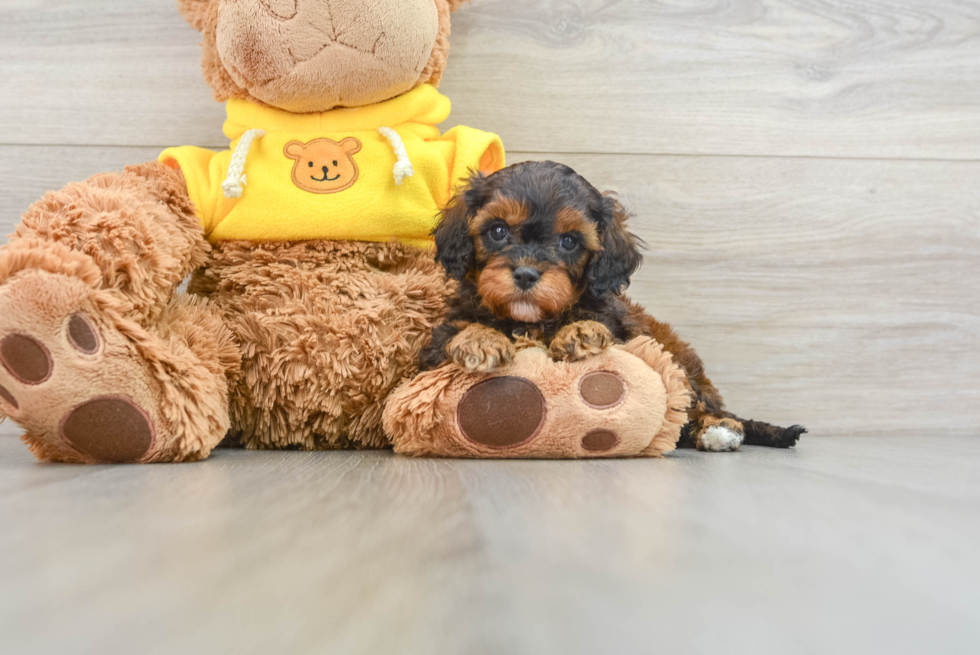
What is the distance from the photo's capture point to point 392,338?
61.5 inches

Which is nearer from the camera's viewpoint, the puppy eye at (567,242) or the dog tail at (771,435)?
the puppy eye at (567,242)

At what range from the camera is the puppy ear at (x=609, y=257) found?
1.48 m

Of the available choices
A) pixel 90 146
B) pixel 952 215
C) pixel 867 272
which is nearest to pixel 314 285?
pixel 90 146

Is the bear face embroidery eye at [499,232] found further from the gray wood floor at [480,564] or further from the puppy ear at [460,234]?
the gray wood floor at [480,564]

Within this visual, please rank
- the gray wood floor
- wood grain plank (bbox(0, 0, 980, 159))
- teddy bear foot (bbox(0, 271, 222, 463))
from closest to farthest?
the gray wood floor < teddy bear foot (bbox(0, 271, 222, 463)) < wood grain plank (bbox(0, 0, 980, 159))

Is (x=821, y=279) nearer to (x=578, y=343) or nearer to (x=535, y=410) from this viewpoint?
(x=578, y=343)

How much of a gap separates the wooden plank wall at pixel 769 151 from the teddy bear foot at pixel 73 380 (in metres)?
1.01

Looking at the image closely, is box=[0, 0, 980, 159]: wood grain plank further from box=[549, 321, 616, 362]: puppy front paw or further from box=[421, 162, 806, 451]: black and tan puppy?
box=[549, 321, 616, 362]: puppy front paw

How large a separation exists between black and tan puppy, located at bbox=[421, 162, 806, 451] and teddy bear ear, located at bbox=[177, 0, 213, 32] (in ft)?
2.47

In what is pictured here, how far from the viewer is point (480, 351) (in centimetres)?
135

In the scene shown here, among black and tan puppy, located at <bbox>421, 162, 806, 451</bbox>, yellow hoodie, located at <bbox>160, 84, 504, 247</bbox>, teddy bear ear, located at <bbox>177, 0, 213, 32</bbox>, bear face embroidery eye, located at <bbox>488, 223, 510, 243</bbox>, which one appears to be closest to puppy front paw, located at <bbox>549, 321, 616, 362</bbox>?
black and tan puppy, located at <bbox>421, 162, 806, 451</bbox>

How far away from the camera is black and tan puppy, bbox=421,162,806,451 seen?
1.39 m

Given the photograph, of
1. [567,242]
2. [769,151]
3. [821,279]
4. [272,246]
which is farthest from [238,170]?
[821,279]

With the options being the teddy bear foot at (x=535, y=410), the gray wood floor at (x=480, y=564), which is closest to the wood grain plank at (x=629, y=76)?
the teddy bear foot at (x=535, y=410)
